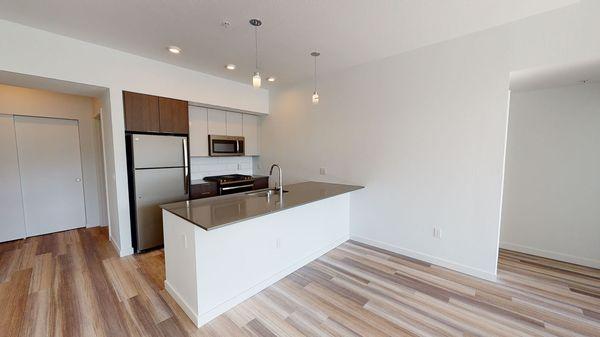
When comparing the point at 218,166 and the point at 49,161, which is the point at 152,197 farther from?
the point at 49,161

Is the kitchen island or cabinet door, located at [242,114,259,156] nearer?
the kitchen island

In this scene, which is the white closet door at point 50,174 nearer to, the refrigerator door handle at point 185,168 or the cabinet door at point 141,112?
the cabinet door at point 141,112

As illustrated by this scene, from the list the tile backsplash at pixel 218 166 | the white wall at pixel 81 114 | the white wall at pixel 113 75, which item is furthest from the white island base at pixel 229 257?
the white wall at pixel 81 114

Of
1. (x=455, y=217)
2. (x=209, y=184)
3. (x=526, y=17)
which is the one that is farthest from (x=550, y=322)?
(x=209, y=184)

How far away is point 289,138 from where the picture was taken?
4609 mm

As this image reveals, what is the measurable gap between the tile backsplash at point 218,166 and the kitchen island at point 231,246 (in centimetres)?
208

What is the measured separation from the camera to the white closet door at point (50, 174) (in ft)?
12.8

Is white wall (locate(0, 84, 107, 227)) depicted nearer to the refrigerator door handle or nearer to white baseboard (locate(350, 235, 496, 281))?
the refrigerator door handle

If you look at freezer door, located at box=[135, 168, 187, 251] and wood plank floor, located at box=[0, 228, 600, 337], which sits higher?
freezer door, located at box=[135, 168, 187, 251]

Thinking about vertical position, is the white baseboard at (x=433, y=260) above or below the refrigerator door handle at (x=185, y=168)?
below

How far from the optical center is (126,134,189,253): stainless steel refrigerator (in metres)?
3.27

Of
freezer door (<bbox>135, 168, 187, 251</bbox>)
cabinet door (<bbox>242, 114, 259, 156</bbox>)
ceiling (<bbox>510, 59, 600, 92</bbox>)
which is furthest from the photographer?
cabinet door (<bbox>242, 114, 259, 156</bbox>)

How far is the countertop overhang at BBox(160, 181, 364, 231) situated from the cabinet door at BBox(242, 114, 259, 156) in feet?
7.31

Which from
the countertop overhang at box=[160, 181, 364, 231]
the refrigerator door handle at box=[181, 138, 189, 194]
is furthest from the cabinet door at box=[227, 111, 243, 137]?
the countertop overhang at box=[160, 181, 364, 231]
